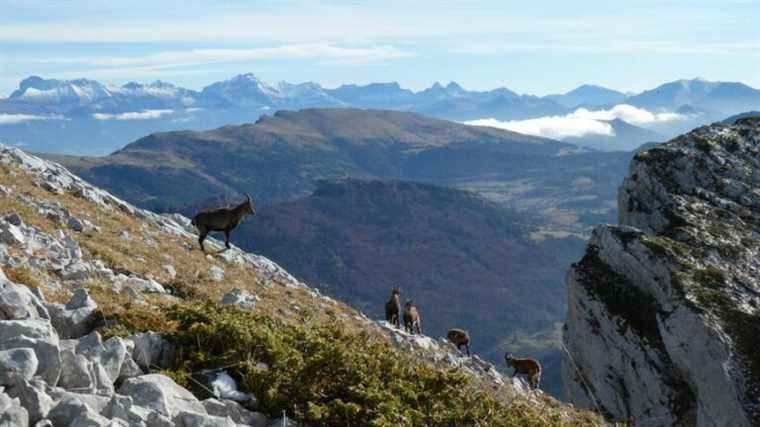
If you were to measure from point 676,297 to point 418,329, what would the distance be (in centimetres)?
1272

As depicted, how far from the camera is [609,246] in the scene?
39156 millimetres

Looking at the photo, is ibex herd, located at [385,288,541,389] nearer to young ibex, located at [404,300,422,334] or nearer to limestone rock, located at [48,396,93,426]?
young ibex, located at [404,300,422,334]

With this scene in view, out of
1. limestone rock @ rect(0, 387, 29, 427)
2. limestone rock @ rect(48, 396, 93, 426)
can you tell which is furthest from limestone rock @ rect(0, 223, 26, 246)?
limestone rock @ rect(0, 387, 29, 427)

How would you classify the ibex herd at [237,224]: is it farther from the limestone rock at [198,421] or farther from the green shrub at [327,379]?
the limestone rock at [198,421]

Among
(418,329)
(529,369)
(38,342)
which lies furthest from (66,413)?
(529,369)

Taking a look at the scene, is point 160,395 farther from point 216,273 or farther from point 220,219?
point 220,219

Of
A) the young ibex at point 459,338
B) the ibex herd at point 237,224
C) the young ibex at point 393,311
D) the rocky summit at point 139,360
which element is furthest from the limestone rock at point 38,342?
the young ibex at point 459,338

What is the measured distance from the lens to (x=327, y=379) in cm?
1056

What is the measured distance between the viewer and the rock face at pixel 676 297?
98.2 ft

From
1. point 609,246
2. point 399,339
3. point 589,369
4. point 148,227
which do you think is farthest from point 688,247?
point 148,227

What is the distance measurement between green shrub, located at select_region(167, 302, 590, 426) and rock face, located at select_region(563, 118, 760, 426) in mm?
16310

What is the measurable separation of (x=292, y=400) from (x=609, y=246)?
32.5 meters

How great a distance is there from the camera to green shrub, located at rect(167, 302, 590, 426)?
9703mm

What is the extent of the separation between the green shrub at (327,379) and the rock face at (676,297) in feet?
53.5
